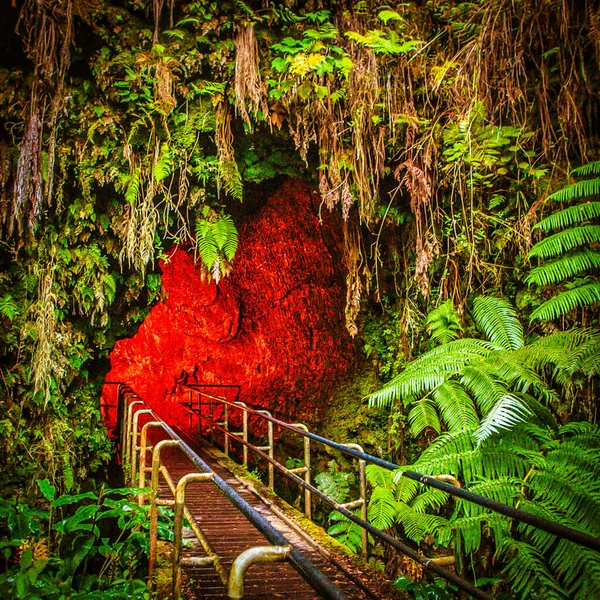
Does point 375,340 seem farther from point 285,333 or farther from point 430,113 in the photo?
point 285,333

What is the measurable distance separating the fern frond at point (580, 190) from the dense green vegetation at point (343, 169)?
18 mm

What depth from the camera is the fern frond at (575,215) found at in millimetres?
3363

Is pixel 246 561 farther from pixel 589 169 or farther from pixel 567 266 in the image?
pixel 589 169

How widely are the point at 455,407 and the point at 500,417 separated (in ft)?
1.95

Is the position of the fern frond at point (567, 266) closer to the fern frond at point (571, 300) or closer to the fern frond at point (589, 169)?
the fern frond at point (571, 300)

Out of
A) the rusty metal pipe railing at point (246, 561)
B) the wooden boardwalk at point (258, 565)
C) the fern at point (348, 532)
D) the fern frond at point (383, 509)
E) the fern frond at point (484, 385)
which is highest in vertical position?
the fern frond at point (484, 385)

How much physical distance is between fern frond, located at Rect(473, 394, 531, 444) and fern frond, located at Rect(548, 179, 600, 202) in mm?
1557

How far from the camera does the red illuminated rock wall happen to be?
8.34 metres

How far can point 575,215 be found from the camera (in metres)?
3.44

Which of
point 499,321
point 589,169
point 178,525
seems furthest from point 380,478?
point 589,169

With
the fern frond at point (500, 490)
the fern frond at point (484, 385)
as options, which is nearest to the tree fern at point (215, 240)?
the fern frond at point (484, 385)

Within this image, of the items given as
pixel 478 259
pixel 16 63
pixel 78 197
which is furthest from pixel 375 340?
pixel 16 63

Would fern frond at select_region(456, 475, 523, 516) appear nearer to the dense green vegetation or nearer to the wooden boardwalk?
the dense green vegetation

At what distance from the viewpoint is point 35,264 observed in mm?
5047
